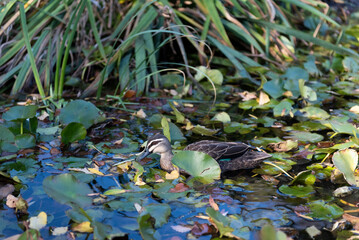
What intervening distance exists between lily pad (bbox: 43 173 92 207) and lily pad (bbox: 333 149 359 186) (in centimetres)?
184

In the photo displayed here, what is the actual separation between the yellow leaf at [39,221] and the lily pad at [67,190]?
15cm

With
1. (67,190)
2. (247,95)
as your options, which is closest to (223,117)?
(247,95)

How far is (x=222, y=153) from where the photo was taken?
12.9ft

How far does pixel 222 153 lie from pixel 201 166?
0.39 m

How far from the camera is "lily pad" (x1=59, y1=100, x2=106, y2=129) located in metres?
4.43

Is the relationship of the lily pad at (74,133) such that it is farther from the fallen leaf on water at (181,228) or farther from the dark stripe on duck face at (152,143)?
the fallen leaf on water at (181,228)

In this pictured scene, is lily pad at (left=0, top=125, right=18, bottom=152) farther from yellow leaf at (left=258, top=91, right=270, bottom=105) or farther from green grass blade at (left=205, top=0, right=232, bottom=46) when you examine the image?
green grass blade at (left=205, top=0, right=232, bottom=46)

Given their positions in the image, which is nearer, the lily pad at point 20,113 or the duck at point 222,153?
A: the duck at point 222,153

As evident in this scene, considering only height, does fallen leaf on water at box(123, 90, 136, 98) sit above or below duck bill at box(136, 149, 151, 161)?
above

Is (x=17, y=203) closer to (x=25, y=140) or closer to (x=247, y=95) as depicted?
(x=25, y=140)

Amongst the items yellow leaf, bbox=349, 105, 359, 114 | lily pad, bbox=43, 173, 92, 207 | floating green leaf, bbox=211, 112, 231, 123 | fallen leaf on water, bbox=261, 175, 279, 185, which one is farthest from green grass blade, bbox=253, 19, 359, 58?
lily pad, bbox=43, 173, 92, 207

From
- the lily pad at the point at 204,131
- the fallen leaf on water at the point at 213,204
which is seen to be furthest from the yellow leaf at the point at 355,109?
the fallen leaf on water at the point at 213,204

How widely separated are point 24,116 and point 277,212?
2320 mm

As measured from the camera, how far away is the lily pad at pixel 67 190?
3066 mm
